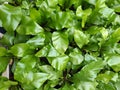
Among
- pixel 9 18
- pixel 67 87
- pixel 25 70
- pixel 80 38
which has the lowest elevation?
pixel 67 87

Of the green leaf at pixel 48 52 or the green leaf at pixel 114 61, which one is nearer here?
the green leaf at pixel 48 52

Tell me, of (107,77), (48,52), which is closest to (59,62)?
(48,52)

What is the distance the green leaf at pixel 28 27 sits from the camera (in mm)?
1154

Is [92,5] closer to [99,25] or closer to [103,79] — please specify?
[99,25]

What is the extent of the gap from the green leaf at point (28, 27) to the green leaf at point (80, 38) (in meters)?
0.19

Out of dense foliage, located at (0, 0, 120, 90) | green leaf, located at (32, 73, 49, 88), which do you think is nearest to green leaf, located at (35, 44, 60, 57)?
dense foliage, located at (0, 0, 120, 90)

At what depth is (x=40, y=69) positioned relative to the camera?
1.19m

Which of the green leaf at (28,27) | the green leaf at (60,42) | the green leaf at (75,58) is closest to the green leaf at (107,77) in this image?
the green leaf at (75,58)

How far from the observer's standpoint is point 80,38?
4.00ft

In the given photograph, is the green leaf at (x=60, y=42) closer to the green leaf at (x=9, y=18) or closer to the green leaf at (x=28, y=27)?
the green leaf at (x=28, y=27)

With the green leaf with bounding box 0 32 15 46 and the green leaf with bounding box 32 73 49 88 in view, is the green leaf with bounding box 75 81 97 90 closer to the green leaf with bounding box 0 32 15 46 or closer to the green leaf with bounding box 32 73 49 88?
the green leaf with bounding box 32 73 49 88

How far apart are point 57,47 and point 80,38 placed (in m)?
0.14

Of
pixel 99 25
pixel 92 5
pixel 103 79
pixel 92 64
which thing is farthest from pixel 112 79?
pixel 92 5

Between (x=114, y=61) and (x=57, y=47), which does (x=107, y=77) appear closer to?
(x=114, y=61)
